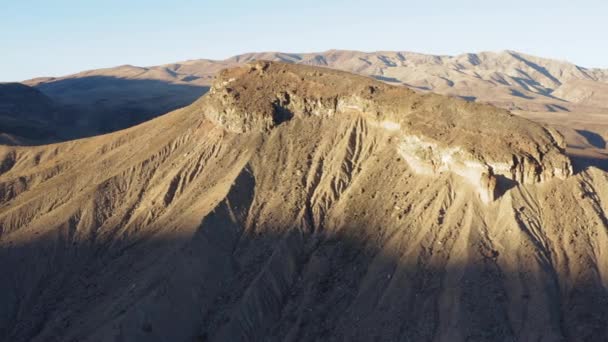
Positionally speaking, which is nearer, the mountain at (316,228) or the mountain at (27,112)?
the mountain at (316,228)

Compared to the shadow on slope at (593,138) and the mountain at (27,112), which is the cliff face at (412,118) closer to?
the mountain at (27,112)

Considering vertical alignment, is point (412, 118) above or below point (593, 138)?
above

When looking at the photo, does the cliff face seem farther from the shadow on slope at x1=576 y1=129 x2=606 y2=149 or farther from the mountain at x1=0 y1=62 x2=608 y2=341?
the shadow on slope at x1=576 y1=129 x2=606 y2=149

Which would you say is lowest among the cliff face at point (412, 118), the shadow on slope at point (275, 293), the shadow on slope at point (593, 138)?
the shadow on slope at point (593, 138)

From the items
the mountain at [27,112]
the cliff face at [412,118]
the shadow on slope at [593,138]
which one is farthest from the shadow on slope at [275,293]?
the shadow on slope at [593,138]

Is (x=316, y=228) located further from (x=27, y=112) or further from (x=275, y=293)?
(x=27, y=112)

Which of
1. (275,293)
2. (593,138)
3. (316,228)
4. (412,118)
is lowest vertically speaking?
(593,138)

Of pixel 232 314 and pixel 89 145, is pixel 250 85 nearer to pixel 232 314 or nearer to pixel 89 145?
pixel 89 145

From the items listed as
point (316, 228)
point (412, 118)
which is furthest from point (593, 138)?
point (316, 228)
